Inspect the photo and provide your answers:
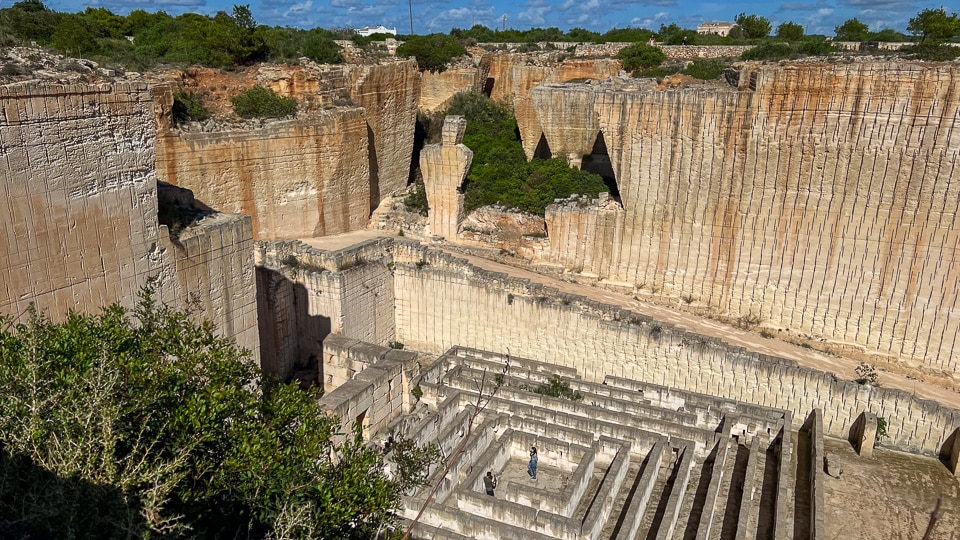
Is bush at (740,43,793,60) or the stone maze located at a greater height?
bush at (740,43,793,60)

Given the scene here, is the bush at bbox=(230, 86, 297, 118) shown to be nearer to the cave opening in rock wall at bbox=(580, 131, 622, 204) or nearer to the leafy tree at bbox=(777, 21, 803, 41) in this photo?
the cave opening in rock wall at bbox=(580, 131, 622, 204)

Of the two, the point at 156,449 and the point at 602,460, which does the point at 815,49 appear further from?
the point at 156,449

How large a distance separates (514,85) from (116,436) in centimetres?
2585

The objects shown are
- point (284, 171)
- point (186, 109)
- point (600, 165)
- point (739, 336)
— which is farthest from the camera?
point (600, 165)

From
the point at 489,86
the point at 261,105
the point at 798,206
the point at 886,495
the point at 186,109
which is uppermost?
the point at 489,86

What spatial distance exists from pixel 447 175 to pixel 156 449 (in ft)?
47.0

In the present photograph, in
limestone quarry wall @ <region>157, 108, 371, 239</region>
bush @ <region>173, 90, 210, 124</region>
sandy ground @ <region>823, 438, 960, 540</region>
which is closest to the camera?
sandy ground @ <region>823, 438, 960, 540</region>

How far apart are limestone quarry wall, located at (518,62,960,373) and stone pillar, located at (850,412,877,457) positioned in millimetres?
3854

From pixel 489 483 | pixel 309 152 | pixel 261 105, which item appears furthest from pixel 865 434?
pixel 261 105

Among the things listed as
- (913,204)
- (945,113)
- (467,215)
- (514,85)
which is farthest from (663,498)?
(514,85)

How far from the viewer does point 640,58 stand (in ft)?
94.4

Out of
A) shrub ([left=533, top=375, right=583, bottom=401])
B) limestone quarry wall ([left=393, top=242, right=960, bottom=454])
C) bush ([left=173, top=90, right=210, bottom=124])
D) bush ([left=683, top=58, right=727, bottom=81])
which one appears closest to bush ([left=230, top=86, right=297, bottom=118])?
bush ([left=173, top=90, right=210, bottom=124])

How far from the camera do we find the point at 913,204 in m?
13.6

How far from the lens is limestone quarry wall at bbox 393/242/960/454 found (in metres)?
11.5
